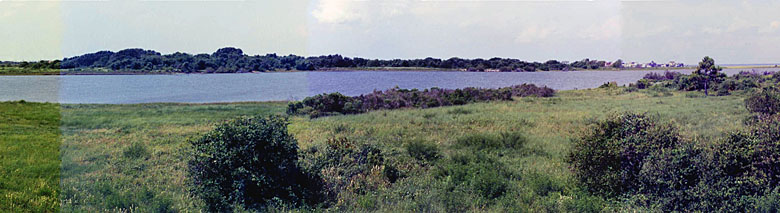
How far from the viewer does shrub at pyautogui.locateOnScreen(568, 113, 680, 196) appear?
6.67 meters

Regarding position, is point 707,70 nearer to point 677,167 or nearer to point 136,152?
point 677,167

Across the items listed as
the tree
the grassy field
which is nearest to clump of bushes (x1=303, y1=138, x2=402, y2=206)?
the grassy field

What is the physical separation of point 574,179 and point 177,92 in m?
42.9

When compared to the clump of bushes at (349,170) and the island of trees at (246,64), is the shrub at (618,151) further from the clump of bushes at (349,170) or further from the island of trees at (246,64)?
the island of trees at (246,64)

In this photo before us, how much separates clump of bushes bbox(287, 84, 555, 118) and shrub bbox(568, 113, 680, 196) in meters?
17.7

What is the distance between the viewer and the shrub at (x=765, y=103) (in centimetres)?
1273

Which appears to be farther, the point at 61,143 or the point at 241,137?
the point at 61,143

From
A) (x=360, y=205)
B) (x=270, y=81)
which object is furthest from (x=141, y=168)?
(x=270, y=81)

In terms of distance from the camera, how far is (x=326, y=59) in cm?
3111

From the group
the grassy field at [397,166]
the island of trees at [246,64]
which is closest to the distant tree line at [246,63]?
the island of trees at [246,64]

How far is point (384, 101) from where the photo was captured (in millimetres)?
28750

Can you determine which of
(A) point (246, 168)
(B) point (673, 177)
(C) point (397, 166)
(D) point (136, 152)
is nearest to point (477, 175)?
(C) point (397, 166)

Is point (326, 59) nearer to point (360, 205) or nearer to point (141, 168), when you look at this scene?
point (141, 168)

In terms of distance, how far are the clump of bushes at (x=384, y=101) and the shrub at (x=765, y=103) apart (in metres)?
16.9
